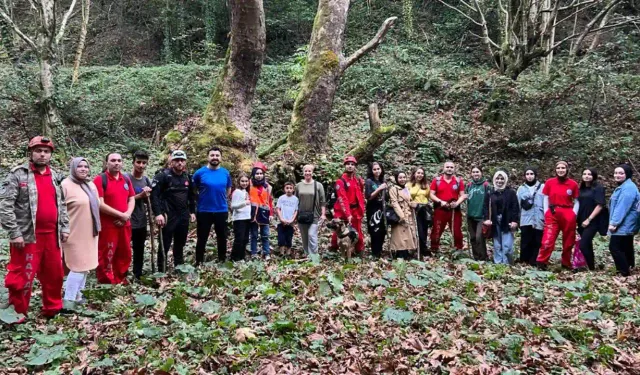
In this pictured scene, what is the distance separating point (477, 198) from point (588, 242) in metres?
1.97

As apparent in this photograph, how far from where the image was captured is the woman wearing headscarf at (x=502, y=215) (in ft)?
31.4

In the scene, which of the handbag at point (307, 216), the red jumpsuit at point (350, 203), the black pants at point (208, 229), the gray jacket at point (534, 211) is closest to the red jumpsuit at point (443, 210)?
the gray jacket at point (534, 211)

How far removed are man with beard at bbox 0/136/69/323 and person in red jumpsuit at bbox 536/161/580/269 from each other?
25.2ft

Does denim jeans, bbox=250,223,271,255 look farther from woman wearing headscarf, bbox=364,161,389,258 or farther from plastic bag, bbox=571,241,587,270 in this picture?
plastic bag, bbox=571,241,587,270

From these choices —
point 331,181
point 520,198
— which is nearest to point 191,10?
point 331,181

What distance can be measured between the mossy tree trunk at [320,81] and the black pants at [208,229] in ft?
14.6

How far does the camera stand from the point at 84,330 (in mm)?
5258

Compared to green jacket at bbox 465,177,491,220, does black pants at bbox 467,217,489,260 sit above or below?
below

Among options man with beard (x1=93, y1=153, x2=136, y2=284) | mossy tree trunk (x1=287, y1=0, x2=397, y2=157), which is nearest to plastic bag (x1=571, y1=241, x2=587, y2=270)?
mossy tree trunk (x1=287, y1=0, x2=397, y2=157)

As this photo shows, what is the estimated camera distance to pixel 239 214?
8633mm

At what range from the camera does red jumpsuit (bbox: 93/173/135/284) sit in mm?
6979

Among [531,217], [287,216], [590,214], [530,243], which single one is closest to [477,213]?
[531,217]

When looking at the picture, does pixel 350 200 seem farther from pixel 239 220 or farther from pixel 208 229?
pixel 208 229

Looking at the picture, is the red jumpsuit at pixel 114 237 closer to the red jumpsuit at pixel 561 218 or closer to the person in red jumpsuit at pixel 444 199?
the person in red jumpsuit at pixel 444 199
